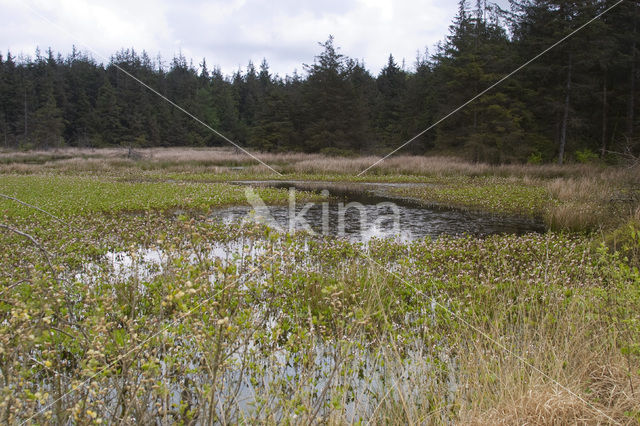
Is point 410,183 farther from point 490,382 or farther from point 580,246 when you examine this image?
point 490,382

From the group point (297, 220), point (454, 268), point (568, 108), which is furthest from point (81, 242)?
point (568, 108)

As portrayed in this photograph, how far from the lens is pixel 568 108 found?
99.6 feet

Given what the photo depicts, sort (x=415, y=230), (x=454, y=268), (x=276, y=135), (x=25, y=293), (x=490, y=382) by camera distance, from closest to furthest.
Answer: (x=490, y=382) < (x=25, y=293) < (x=454, y=268) < (x=415, y=230) < (x=276, y=135)

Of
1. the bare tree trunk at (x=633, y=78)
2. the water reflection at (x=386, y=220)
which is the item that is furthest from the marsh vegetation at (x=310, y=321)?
the bare tree trunk at (x=633, y=78)

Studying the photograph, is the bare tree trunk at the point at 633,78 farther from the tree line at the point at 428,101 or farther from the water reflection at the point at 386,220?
the water reflection at the point at 386,220

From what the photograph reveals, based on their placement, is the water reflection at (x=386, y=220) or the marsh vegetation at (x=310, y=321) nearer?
the marsh vegetation at (x=310, y=321)

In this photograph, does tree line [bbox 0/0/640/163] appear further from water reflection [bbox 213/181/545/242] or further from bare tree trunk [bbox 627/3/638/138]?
water reflection [bbox 213/181/545/242]

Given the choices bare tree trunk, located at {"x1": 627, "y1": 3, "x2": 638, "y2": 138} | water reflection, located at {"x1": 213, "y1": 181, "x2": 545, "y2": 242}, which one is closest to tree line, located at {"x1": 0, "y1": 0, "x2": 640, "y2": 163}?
bare tree trunk, located at {"x1": 627, "y1": 3, "x2": 638, "y2": 138}

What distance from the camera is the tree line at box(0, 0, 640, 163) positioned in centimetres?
3073

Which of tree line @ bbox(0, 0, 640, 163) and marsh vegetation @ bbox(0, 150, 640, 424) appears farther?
tree line @ bbox(0, 0, 640, 163)

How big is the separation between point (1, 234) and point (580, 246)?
12.3 meters

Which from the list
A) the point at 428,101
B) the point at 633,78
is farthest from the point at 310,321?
the point at 428,101

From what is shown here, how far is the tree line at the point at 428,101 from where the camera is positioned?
30.7 m

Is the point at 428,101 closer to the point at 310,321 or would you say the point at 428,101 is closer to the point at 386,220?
the point at 386,220
